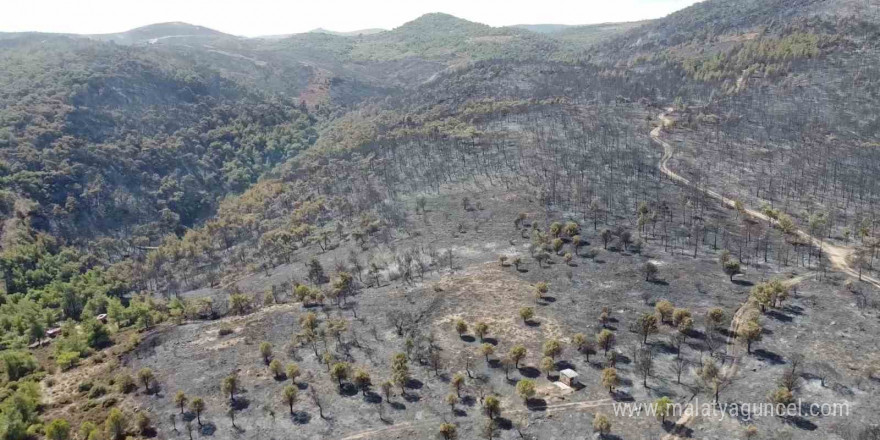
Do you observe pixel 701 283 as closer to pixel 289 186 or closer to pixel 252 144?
pixel 289 186

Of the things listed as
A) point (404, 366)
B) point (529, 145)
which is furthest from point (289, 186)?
point (404, 366)

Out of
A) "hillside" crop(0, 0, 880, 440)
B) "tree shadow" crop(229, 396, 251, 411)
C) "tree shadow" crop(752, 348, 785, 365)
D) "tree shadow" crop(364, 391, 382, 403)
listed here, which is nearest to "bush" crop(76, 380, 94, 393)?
"hillside" crop(0, 0, 880, 440)

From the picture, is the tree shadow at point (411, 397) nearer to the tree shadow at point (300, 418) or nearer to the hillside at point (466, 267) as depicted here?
the hillside at point (466, 267)

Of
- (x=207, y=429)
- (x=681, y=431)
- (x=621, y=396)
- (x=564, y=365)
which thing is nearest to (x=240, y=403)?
(x=207, y=429)

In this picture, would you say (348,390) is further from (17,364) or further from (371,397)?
(17,364)

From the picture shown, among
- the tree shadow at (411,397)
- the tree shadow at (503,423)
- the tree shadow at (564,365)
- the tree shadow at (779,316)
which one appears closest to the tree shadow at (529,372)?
the tree shadow at (564,365)

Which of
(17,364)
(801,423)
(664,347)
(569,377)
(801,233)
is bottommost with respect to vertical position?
(801,423)

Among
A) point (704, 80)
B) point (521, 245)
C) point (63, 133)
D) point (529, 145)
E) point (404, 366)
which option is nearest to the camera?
point (404, 366)
